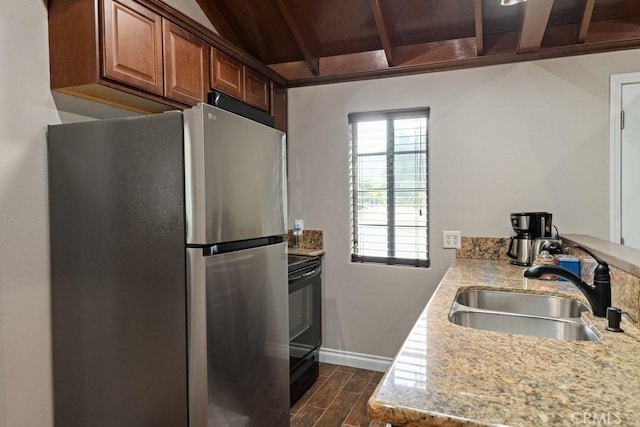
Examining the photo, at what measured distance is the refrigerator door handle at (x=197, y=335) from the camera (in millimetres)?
1415

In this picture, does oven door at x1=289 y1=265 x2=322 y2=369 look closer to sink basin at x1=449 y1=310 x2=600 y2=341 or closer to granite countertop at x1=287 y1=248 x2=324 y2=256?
granite countertop at x1=287 y1=248 x2=324 y2=256

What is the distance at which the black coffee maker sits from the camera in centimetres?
235

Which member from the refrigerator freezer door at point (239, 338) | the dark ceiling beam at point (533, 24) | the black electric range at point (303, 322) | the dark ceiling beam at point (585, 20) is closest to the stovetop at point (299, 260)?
the black electric range at point (303, 322)

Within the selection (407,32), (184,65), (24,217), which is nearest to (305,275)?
(184,65)

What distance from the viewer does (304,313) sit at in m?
2.72

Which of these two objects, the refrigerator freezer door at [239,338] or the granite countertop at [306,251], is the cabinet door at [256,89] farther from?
the refrigerator freezer door at [239,338]

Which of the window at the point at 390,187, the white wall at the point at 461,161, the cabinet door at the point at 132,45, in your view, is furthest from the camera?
the window at the point at 390,187

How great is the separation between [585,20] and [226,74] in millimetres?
2168

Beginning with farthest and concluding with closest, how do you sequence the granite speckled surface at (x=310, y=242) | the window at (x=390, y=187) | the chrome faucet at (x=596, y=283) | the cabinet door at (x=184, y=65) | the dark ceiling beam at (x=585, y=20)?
the granite speckled surface at (x=310, y=242) → the window at (x=390, y=187) → the dark ceiling beam at (x=585, y=20) → the cabinet door at (x=184, y=65) → the chrome faucet at (x=596, y=283)

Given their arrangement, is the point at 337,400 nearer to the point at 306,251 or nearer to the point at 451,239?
the point at 306,251

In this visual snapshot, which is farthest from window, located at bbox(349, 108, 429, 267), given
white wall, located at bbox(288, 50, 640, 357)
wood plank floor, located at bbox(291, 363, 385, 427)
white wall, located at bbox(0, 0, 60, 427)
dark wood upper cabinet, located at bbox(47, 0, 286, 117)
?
white wall, located at bbox(0, 0, 60, 427)

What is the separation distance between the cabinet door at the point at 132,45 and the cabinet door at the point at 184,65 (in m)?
0.06

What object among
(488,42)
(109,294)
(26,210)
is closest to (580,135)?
(488,42)

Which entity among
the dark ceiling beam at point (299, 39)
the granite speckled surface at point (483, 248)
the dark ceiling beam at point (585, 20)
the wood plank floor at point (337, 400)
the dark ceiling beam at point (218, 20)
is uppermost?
the dark ceiling beam at point (218, 20)
